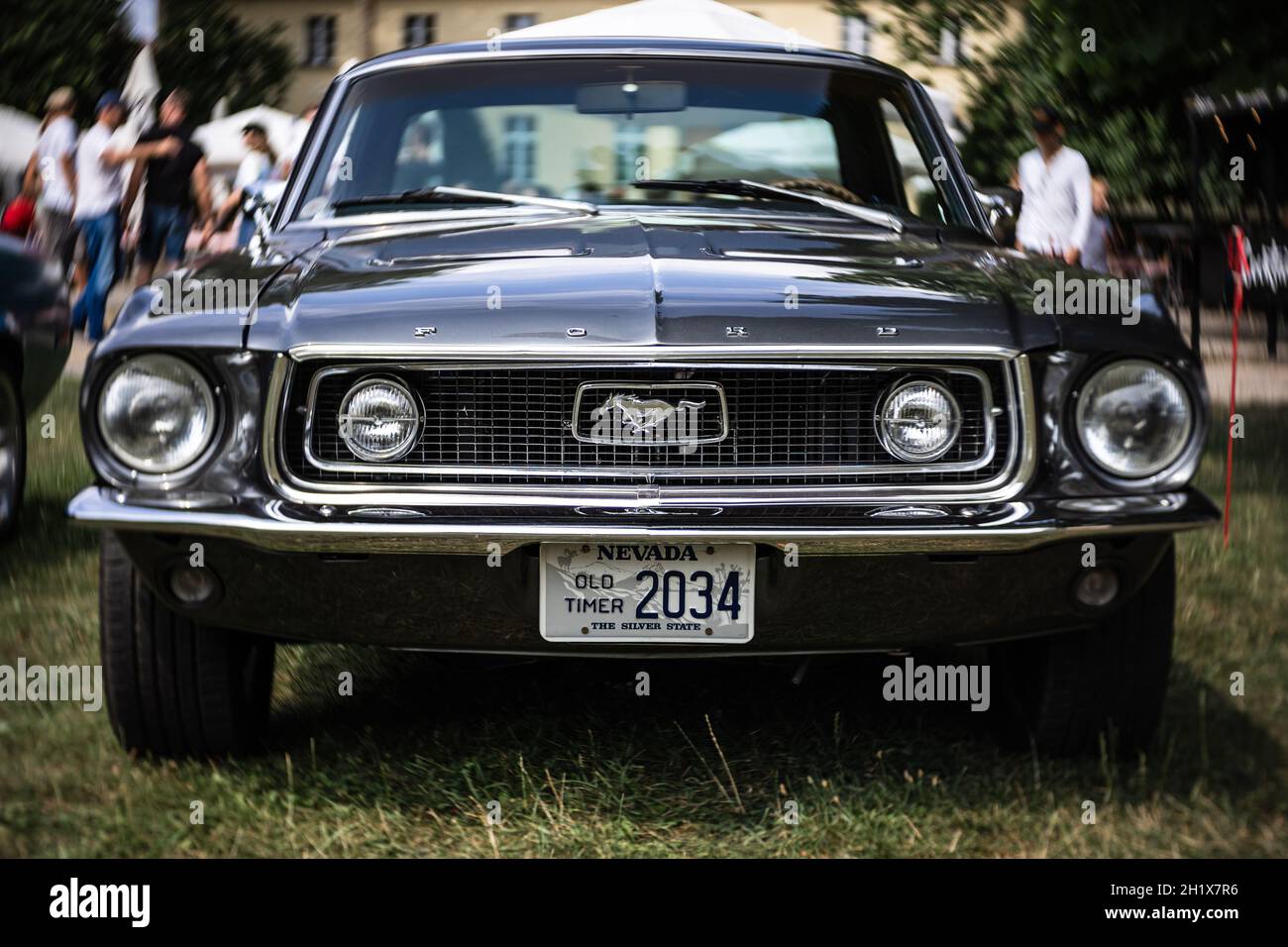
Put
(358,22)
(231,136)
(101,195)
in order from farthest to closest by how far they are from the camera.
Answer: (358,22) → (231,136) → (101,195)

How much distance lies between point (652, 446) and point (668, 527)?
0.61 feet

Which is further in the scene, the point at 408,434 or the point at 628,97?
the point at 628,97

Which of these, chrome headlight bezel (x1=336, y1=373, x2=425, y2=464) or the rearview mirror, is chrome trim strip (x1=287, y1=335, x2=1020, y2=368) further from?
the rearview mirror

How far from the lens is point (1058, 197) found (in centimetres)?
945

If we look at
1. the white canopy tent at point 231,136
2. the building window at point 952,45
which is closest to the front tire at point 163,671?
the building window at point 952,45

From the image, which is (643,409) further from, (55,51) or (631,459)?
(55,51)

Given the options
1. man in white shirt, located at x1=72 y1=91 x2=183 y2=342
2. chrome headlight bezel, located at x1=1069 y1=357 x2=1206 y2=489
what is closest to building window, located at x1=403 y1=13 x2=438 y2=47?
man in white shirt, located at x1=72 y1=91 x2=183 y2=342

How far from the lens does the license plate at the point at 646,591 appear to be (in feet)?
9.82

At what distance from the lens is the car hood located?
9.77 feet

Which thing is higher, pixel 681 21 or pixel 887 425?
pixel 681 21

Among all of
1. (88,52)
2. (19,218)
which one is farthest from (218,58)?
(19,218)

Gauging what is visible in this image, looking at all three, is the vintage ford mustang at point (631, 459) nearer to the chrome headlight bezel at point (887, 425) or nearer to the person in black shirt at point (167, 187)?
the chrome headlight bezel at point (887, 425)

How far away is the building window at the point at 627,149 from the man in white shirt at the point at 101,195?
7.31m

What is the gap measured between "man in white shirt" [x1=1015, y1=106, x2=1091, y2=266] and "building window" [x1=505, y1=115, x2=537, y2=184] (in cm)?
524
